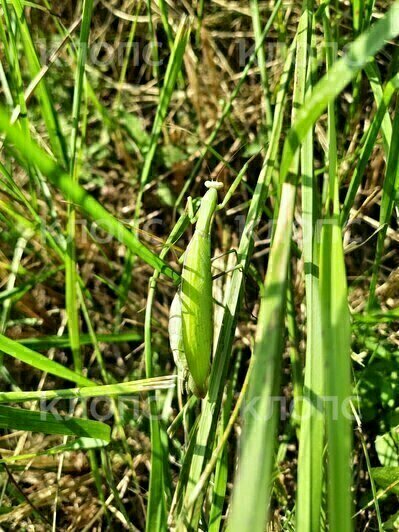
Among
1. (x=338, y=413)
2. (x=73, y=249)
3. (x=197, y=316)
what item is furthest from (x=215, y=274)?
(x=338, y=413)

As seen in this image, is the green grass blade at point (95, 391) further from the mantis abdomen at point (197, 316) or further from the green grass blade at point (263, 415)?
the green grass blade at point (263, 415)

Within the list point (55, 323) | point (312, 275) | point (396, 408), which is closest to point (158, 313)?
point (55, 323)

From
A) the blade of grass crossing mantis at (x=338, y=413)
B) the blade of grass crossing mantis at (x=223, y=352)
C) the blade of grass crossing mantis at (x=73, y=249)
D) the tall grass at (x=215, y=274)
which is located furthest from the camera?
the blade of grass crossing mantis at (x=73, y=249)

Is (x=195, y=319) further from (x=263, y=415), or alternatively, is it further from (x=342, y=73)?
(x=342, y=73)

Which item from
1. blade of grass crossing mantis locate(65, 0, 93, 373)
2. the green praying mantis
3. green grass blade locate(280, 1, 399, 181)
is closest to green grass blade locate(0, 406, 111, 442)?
the green praying mantis

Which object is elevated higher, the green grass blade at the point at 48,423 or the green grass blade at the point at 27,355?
the green grass blade at the point at 27,355

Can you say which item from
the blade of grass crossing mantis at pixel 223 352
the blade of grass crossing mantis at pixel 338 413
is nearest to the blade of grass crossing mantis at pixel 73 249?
the blade of grass crossing mantis at pixel 223 352

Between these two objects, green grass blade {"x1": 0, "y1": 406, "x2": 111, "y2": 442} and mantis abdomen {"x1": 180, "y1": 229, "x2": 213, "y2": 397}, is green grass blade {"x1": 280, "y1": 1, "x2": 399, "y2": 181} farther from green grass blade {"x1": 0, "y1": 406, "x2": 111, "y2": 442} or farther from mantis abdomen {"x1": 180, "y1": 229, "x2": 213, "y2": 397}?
green grass blade {"x1": 0, "y1": 406, "x2": 111, "y2": 442}
